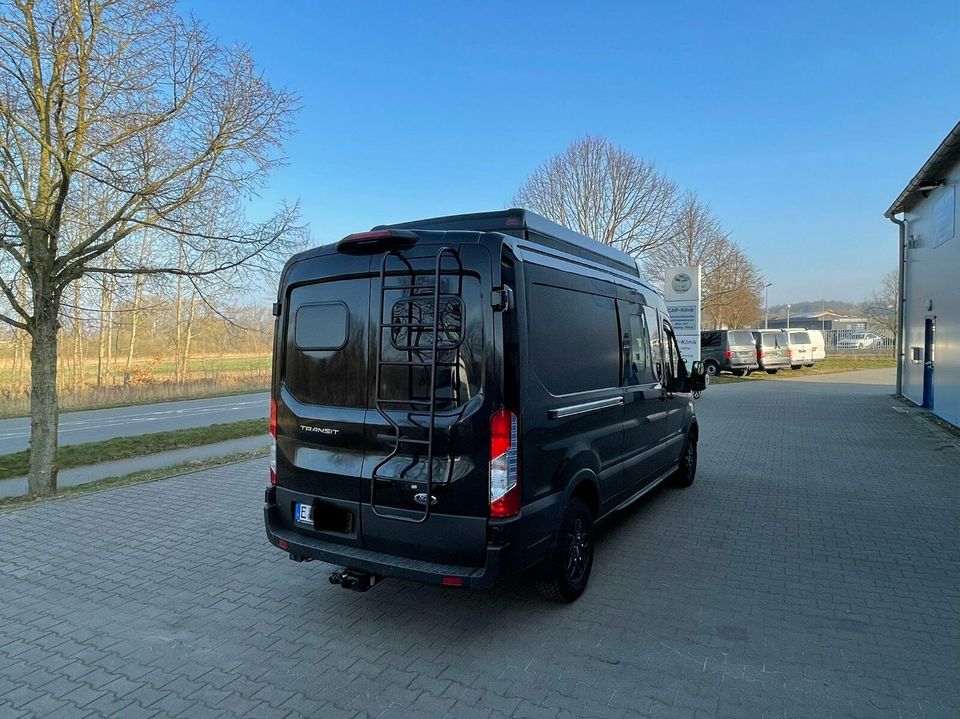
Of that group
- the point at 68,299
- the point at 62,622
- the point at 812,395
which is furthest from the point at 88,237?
the point at 812,395

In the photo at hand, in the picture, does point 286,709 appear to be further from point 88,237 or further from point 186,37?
point 186,37

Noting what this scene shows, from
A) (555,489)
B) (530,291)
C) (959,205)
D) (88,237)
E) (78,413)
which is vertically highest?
(959,205)

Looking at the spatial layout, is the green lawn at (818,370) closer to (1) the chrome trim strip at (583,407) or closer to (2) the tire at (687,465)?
(2) the tire at (687,465)

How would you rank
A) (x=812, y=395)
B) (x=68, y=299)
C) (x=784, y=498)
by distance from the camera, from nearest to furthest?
(x=784, y=498), (x=68, y=299), (x=812, y=395)

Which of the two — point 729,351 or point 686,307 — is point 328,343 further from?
point 729,351

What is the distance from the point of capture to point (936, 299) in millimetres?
13711

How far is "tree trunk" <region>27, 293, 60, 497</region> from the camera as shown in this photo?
7.19 meters

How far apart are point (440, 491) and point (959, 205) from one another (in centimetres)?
1329

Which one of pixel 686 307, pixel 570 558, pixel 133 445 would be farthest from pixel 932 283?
pixel 133 445

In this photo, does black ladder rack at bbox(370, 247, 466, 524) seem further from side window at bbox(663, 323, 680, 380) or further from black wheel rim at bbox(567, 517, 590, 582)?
side window at bbox(663, 323, 680, 380)

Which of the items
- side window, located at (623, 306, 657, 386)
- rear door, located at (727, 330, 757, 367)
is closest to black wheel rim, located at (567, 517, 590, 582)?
side window, located at (623, 306, 657, 386)

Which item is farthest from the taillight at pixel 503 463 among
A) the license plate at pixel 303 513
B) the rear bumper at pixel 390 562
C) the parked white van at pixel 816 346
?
the parked white van at pixel 816 346

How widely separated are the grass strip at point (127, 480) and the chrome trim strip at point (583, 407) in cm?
612

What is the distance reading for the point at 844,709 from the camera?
281 cm
